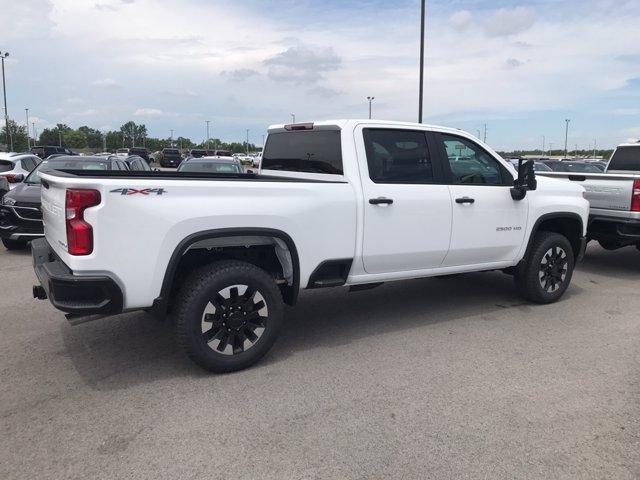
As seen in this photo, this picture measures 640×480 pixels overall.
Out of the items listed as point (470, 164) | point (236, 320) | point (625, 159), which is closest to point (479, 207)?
point (470, 164)

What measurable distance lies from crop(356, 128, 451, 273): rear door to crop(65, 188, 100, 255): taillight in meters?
2.19

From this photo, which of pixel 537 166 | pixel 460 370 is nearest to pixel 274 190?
pixel 460 370

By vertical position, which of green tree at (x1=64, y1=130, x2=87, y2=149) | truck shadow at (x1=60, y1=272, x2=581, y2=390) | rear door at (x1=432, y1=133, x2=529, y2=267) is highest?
green tree at (x1=64, y1=130, x2=87, y2=149)

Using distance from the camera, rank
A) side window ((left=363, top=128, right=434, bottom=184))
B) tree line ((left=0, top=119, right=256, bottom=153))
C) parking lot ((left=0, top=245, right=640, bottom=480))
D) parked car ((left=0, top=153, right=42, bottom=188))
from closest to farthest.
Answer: parking lot ((left=0, top=245, right=640, bottom=480)) < side window ((left=363, top=128, right=434, bottom=184)) < parked car ((left=0, top=153, right=42, bottom=188)) < tree line ((left=0, top=119, right=256, bottom=153))

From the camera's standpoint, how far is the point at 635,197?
736 cm

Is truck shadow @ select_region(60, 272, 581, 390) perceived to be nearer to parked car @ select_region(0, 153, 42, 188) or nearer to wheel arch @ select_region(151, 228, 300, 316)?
wheel arch @ select_region(151, 228, 300, 316)

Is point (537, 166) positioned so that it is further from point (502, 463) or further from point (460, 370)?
point (502, 463)

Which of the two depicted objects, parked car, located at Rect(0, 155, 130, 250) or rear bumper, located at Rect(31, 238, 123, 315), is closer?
rear bumper, located at Rect(31, 238, 123, 315)

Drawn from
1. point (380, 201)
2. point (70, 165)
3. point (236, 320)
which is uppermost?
point (70, 165)

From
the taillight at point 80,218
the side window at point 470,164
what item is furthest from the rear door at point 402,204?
the taillight at point 80,218

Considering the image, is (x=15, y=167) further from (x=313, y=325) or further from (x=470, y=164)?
(x=470, y=164)

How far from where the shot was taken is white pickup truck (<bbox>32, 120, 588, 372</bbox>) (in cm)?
355

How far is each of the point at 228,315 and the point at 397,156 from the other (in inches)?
85.4

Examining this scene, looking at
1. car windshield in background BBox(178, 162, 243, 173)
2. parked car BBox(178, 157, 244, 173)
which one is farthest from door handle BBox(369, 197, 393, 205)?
car windshield in background BBox(178, 162, 243, 173)
